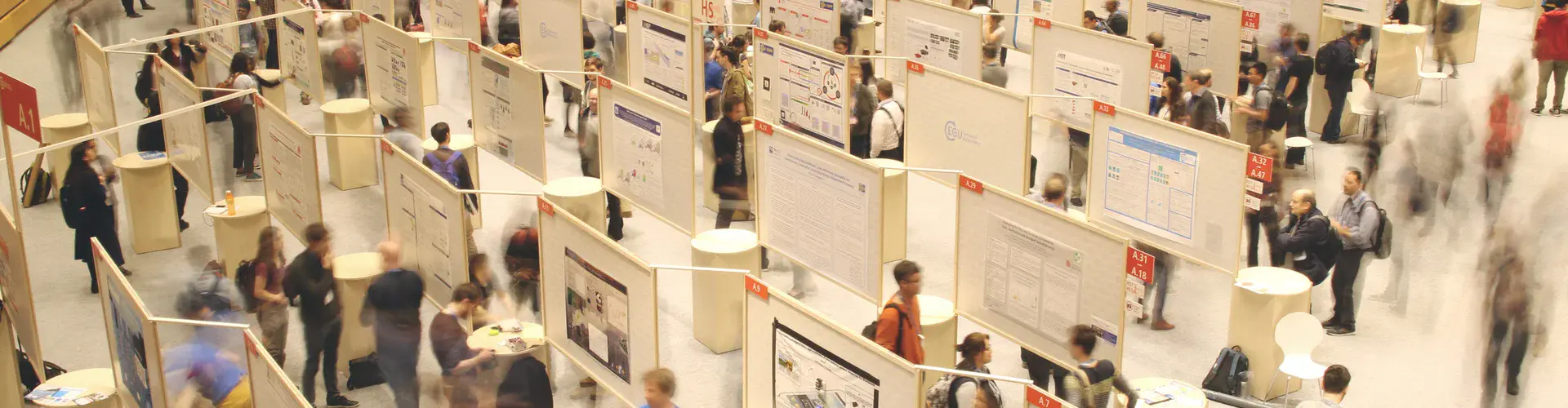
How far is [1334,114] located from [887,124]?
4.98m

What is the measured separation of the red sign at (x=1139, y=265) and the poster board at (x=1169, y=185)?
1672 millimetres

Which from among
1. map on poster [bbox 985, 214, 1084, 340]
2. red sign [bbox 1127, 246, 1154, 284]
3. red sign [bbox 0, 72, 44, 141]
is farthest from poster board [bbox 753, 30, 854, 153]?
red sign [bbox 0, 72, 44, 141]

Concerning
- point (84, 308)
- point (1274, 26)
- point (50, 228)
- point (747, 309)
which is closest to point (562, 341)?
point (747, 309)

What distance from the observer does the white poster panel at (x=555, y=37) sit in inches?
542

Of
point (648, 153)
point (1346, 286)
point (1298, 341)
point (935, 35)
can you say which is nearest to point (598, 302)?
point (648, 153)

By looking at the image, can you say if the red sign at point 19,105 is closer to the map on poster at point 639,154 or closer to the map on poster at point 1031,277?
the map on poster at point 639,154

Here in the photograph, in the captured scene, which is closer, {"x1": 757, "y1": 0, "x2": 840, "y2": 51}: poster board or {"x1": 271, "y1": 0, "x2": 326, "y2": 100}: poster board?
{"x1": 271, "y1": 0, "x2": 326, "y2": 100}: poster board

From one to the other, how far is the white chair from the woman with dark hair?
8.56 metres

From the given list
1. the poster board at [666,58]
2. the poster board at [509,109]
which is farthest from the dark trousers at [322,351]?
the poster board at [666,58]

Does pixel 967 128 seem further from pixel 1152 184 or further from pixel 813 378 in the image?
pixel 813 378

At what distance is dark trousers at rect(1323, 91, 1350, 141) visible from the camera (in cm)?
1452

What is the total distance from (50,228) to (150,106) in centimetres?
145

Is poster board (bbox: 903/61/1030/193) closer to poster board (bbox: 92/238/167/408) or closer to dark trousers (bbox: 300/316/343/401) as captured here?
dark trousers (bbox: 300/316/343/401)

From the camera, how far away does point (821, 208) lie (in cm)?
954
